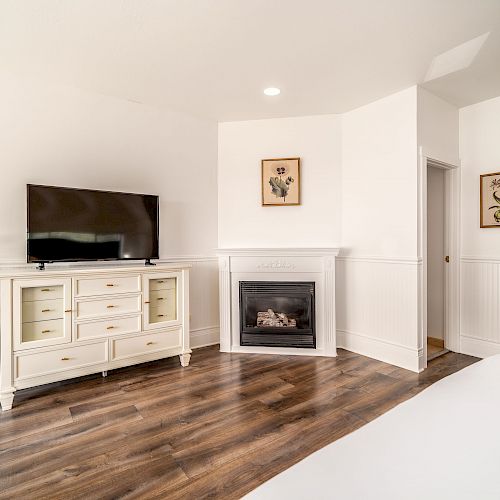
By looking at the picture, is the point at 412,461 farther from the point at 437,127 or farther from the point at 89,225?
Result: the point at 437,127

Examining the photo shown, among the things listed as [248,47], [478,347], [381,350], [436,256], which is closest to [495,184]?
[436,256]

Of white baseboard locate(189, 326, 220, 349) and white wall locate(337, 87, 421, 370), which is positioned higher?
white wall locate(337, 87, 421, 370)

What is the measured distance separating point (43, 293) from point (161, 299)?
0.96 metres

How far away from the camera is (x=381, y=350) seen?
10.9ft

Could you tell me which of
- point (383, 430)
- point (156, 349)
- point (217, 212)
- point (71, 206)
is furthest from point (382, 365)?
point (71, 206)

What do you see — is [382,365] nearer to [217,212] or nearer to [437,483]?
[217,212]

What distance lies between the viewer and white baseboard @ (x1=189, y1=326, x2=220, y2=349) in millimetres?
3773

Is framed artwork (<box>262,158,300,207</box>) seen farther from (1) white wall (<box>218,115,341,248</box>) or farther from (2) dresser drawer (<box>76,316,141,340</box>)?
(2) dresser drawer (<box>76,316,141,340</box>)

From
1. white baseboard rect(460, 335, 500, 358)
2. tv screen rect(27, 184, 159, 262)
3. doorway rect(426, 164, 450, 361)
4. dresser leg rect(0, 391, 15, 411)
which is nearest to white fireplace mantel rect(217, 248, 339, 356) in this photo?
tv screen rect(27, 184, 159, 262)

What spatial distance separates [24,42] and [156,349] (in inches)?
102

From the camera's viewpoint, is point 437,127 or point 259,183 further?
point 259,183

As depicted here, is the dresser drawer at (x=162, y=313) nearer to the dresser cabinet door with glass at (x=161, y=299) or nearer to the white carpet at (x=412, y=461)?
the dresser cabinet door with glass at (x=161, y=299)

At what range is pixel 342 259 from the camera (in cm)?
374

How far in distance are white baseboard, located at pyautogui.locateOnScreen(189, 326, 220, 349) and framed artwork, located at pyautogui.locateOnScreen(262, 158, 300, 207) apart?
1.61 meters
